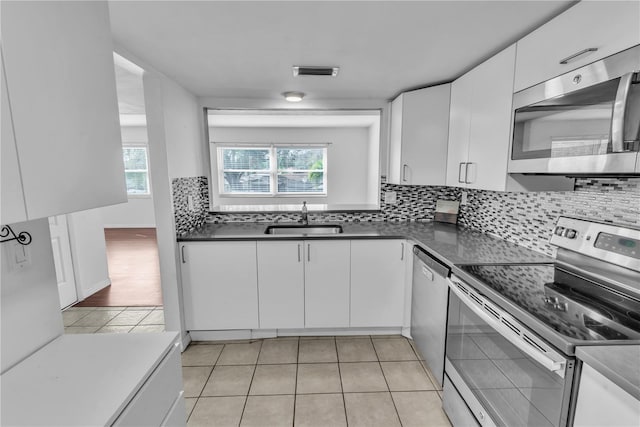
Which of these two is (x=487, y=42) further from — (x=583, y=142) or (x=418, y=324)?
(x=418, y=324)

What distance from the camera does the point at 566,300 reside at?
3.99 ft

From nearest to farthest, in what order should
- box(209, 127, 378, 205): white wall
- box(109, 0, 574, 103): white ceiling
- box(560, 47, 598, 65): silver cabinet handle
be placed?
1. box(560, 47, 598, 65): silver cabinet handle
2. box(109, 0, 574, 103): white ceiling
3. box(209, 127, 378, 205): white wall

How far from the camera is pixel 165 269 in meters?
2.29

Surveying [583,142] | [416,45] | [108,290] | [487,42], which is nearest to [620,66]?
[583,142]

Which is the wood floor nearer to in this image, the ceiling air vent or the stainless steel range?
the ceiling air vent

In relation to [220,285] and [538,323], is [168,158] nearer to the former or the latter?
[220,285]

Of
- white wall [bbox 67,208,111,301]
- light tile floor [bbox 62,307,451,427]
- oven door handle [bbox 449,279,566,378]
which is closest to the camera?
oven door handle [bbox 449,279,566,378]

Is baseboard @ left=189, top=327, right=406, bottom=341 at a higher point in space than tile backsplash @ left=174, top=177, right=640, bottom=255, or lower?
lower

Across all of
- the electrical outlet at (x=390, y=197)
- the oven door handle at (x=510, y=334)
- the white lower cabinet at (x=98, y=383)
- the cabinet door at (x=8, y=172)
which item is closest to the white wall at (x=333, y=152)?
the electrical outlet at (x=390, y=197)

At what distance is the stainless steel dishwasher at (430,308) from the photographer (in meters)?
1.81

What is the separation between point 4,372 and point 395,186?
2812mm

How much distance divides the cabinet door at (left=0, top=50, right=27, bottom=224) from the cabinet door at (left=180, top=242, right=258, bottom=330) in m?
1.66

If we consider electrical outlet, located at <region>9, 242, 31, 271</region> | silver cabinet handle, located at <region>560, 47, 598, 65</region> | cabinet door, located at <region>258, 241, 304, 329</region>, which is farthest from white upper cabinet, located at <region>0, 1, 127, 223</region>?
silver cabinet handle, located at <region>560, 47, 598, 65</region>

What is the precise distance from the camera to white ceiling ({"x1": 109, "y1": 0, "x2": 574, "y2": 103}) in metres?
1.29
